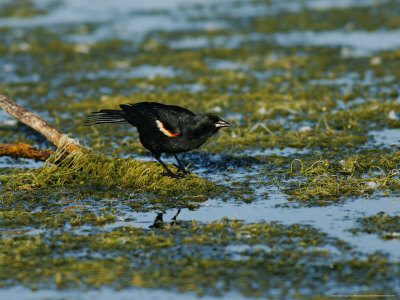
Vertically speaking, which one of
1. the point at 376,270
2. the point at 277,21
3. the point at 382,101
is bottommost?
the point at 376,270

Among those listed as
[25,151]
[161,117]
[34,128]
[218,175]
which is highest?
[161,117]

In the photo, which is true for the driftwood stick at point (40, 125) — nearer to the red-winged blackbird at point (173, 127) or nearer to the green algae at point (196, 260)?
the red-winged blackbird at point (173, 127)

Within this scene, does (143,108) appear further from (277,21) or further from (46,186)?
(277,21)

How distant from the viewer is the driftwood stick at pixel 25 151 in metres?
8.69

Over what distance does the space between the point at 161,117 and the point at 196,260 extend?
2.59 m

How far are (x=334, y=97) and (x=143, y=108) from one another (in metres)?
5.57

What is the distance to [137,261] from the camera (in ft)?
18.2

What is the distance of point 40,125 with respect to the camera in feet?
28.3

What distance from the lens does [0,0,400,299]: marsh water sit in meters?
5.30

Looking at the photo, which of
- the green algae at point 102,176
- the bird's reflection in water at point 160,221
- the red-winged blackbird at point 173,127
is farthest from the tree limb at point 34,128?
the bird's reflection in water at point 160,221

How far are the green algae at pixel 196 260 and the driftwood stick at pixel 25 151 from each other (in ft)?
8.67

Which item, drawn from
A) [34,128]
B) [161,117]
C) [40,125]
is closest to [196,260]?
[161,117]

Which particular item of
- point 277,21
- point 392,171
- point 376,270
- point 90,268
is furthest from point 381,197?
point 277,21

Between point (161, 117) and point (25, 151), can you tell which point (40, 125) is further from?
point (161, 117)
